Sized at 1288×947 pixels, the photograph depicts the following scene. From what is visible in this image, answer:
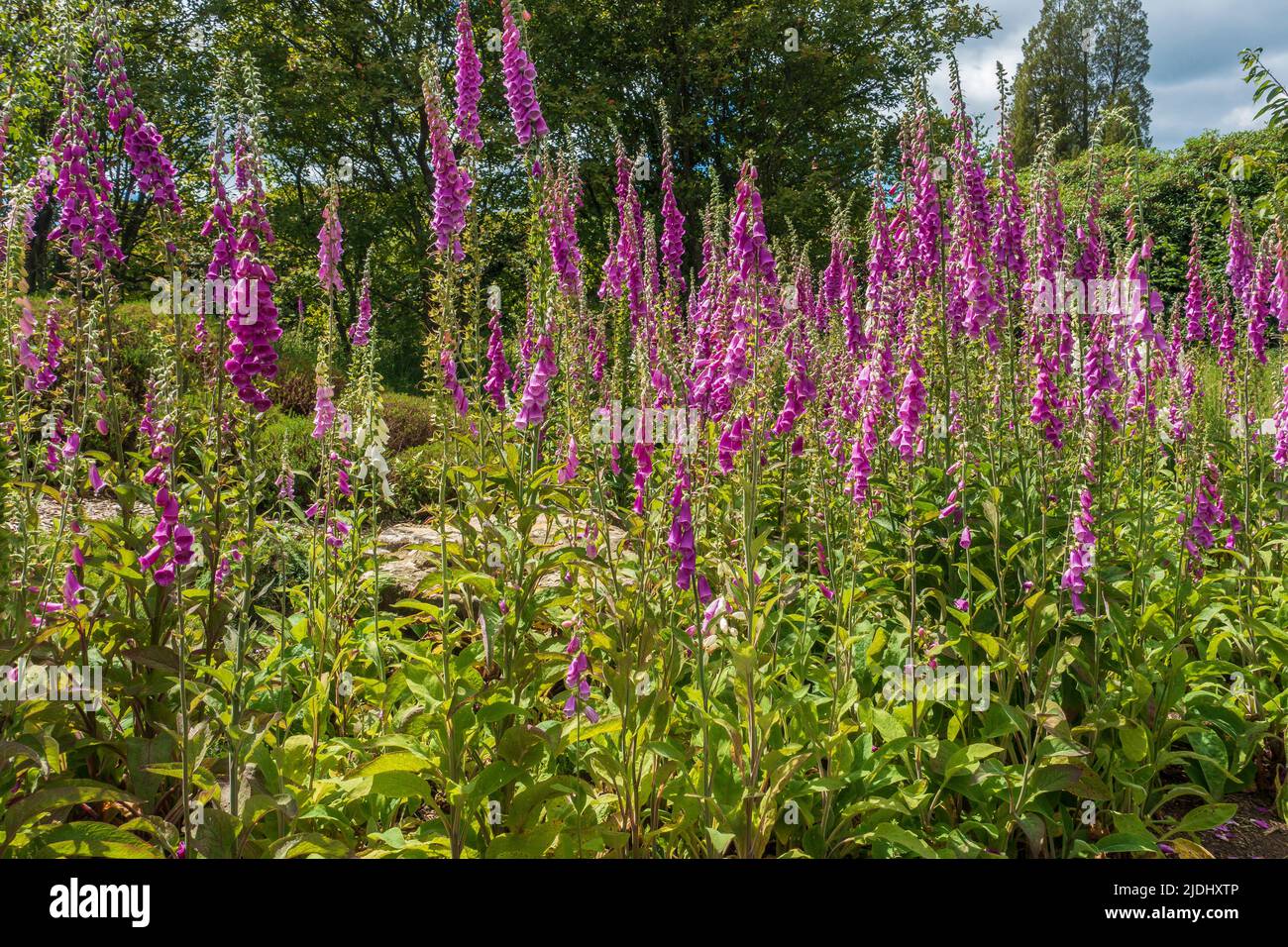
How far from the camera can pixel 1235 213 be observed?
17.6ft

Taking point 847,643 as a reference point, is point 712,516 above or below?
above

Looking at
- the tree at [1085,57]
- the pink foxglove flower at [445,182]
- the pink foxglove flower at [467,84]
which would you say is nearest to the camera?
the pink foxglove flower at [445,182]

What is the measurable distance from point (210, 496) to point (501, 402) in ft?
4.36

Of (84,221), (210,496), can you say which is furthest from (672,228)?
(210,496)

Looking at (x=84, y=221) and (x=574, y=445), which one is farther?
(x=574, y=445)

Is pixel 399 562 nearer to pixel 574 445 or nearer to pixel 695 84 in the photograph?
pixel 574 445
